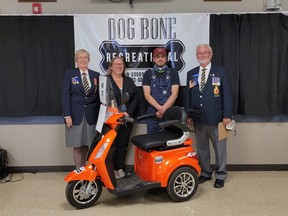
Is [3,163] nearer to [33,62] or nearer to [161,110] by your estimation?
[33,62]

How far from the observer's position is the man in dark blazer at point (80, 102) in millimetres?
3543

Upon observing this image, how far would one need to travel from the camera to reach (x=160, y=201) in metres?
3.26

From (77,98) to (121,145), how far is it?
0.75m

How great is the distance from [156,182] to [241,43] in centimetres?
197

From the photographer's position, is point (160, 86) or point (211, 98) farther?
point (160, 86)

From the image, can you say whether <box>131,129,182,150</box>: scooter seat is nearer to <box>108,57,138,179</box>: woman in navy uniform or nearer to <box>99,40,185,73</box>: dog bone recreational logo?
<box>108,57,138,179</box>: woman in navy uniform

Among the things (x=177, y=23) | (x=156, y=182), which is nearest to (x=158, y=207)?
(x=156, y=182)

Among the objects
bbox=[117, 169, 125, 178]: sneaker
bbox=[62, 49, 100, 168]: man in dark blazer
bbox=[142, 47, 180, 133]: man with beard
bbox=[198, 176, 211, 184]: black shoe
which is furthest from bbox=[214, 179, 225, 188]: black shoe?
bbox=[62, 49, 100, 168]: man in dark blazer

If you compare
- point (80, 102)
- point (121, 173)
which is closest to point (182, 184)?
point (121, 173)

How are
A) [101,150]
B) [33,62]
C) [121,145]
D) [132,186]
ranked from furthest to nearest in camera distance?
1. [33,62]
2. [121,145]
3. [132,186]
4. [101,150]

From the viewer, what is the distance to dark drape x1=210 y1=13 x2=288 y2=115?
12.7 feet

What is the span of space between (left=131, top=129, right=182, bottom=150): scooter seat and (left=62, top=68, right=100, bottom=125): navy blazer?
65cm

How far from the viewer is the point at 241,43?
392 centimetres

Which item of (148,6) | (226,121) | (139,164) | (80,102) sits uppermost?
(148,6)
